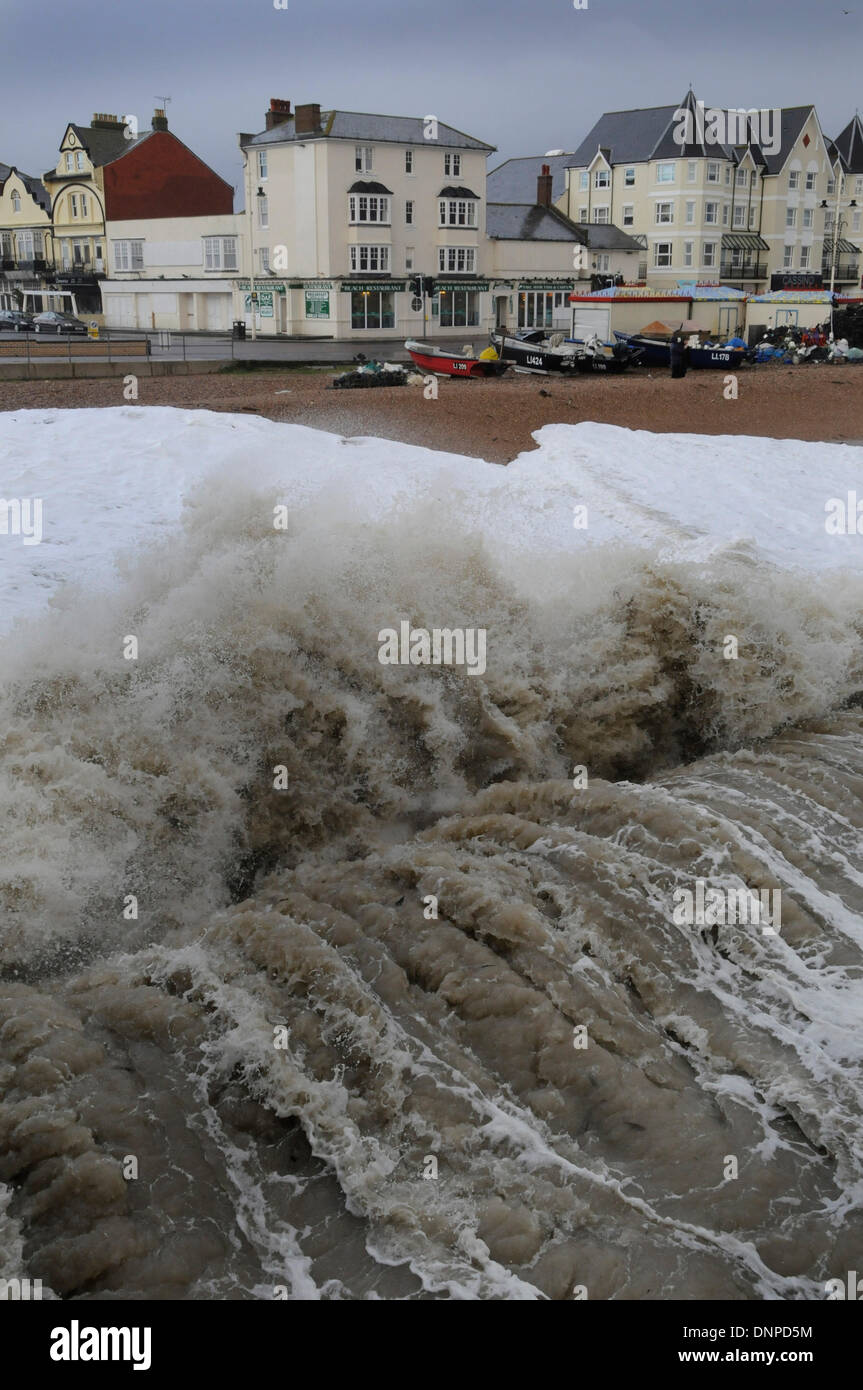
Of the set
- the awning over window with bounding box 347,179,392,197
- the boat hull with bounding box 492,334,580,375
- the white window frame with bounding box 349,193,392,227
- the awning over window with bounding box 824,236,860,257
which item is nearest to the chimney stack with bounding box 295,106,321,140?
A: the awning over window with bounding box 347,179,392,197

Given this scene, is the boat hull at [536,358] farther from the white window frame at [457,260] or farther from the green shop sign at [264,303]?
the white window frame at [457,260]

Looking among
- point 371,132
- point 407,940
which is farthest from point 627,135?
point 407,940

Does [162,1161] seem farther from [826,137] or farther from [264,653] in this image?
[826,137]

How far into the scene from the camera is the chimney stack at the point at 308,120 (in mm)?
40219

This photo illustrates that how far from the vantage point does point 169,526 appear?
9.96 metres

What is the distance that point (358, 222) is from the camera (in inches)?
1620

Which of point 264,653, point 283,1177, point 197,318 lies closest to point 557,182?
point 197,318

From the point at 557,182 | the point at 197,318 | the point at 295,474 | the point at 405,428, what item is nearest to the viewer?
the point at 295,474

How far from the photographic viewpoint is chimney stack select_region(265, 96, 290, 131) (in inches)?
1700

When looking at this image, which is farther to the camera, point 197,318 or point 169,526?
point 197,318

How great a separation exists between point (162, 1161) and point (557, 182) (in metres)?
59.7

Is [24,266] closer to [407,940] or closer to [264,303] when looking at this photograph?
[264,303]

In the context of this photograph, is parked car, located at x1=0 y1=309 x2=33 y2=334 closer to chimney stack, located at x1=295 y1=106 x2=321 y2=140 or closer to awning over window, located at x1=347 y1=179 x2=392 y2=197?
chimney stack, located at x1=295 y1=106 x2=321 y2=140

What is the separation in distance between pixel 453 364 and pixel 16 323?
23.3m
